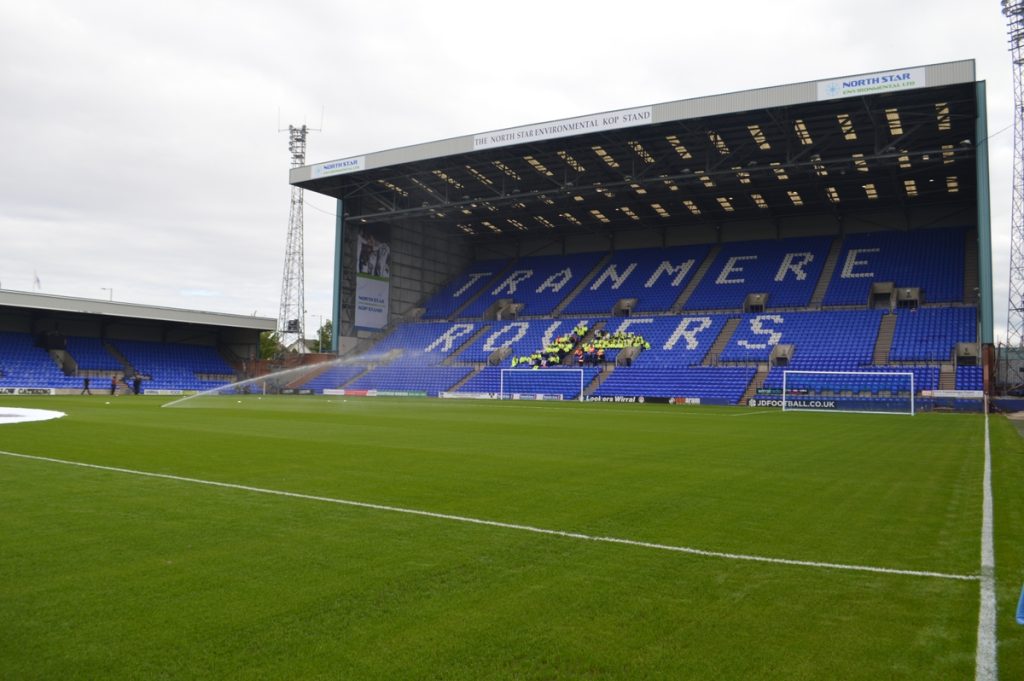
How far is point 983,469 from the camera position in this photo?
482 inches

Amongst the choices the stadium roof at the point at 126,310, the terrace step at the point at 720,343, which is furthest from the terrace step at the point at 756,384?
the stadium roof at the point at 126,310

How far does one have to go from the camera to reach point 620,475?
10.8 meters

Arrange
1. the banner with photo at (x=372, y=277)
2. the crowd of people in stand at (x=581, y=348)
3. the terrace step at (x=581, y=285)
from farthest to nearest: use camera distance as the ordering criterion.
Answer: the terrace step at (x=581, y=285)
the banner with photo at (x=372, y=277)
the crowd of people in stand at (x=581, y=348)

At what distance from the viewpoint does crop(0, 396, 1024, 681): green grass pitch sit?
Result: 149 inches

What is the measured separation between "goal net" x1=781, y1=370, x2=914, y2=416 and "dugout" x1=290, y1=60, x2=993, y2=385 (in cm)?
477

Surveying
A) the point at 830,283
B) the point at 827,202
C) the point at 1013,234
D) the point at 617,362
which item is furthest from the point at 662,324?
the point at 1013,234

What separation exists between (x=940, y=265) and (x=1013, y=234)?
6.18m

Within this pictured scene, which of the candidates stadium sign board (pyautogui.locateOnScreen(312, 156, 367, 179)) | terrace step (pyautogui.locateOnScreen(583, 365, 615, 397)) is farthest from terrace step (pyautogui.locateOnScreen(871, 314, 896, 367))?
stadium sign board (pyautogui.locateOnScreen(312, 156, 367, 179))

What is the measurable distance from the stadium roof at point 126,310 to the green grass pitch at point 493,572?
4219 cm

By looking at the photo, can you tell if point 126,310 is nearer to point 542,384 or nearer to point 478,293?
point 478,293

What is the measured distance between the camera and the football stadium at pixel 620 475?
13.4 feet

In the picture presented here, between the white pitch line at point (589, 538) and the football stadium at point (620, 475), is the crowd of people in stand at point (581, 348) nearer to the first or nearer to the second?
the football stadium at point (620, 475)

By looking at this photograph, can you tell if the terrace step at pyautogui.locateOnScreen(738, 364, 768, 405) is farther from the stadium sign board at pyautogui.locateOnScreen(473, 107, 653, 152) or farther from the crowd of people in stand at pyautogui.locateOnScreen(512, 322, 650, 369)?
the stadium sign board at pyautogui.locateOnScreen(473, 107, 653, 152)

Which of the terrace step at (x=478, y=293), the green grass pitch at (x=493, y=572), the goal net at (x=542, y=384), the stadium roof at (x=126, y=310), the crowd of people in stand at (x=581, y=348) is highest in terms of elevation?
the terrace step at (x=478, y=293)
